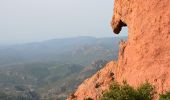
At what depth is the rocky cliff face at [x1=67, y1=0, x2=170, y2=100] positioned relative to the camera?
44812 mm

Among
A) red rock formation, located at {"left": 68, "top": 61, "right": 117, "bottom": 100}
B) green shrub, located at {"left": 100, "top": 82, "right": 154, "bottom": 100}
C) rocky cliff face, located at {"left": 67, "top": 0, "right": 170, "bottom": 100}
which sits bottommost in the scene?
red rock formation, located at {"left": 68, "top": 61, "right": 117, "bottom": 100}

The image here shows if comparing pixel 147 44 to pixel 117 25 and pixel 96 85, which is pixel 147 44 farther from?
pixel 96 85

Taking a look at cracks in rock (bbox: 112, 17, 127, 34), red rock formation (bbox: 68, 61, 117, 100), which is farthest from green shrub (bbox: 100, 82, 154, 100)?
red rock formation (bbox: 68, 61, 117, 100)

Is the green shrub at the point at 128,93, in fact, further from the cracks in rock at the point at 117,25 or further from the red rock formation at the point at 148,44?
the cracks in rock at the point at 117,25

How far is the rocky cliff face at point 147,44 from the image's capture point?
147ft

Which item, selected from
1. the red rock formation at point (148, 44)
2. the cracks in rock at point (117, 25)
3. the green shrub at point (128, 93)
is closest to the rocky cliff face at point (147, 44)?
the red rock formation at point (148, 44)

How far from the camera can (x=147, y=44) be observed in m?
47.1

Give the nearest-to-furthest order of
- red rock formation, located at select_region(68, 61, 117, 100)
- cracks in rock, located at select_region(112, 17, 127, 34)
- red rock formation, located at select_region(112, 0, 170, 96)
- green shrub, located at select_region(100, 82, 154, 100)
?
green shrub, located at select_region(100, 82, 154, 100)
red rock formation, located at select_region(112, 0, 170, 96)
cracks in rock, located at select_region(112, 17, 127, 34)
red rock formation, located at select_region(68, 61, 117, 100)

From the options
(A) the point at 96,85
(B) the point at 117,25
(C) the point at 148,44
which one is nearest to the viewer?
(C) the point at 148,44

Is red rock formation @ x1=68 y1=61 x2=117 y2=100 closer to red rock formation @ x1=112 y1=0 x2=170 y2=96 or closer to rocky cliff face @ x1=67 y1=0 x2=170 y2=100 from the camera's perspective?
rocky cliff face @ x1=67 y1=0 x2=170 y2=100

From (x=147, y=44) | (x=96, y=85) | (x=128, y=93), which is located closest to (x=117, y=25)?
(x=96, y=85)

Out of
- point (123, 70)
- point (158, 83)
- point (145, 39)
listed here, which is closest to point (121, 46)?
point (123, 70)

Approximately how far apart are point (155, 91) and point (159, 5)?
9.57 meters

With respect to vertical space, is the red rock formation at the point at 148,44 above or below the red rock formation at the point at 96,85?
above
